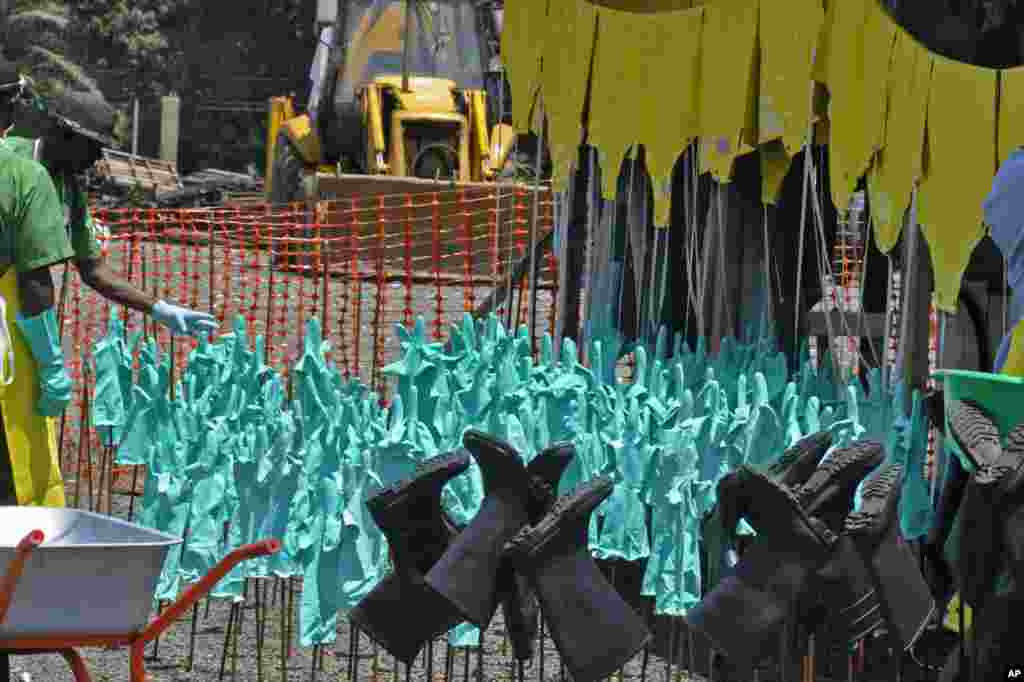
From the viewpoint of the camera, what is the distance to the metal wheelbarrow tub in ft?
14.6

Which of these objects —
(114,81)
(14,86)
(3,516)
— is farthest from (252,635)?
(114,81)

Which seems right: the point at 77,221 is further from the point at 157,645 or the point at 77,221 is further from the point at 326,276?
the point at 326,276

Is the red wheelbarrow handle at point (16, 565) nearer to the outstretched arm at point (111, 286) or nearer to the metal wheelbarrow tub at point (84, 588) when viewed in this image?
the metal wheelbarrow tub at point (84, 588)

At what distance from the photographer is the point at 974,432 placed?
4.32 metres

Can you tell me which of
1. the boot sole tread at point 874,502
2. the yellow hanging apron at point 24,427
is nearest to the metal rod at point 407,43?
the yellow hanging apron at point 24,427

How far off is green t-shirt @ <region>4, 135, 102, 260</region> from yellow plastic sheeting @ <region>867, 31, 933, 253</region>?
8.27ft

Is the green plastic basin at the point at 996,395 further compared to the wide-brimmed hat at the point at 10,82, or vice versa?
the wide-brimmed hat at the point at 10,82

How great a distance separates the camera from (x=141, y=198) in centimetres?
3052

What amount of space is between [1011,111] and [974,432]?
2.46m

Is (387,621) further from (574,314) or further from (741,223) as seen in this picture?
(574,314)

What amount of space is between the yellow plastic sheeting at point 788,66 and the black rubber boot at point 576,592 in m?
2.54

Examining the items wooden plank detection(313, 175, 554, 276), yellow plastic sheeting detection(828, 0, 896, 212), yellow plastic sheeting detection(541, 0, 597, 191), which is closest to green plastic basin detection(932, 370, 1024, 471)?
yellow plastic sheeting detection(828, 0, 896, 212)

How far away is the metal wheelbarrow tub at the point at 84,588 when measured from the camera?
4445 mm

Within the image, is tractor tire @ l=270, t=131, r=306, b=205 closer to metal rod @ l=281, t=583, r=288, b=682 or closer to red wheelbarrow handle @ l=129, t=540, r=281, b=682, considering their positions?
metal rod @ l=281, t=583, r=288, b=682
